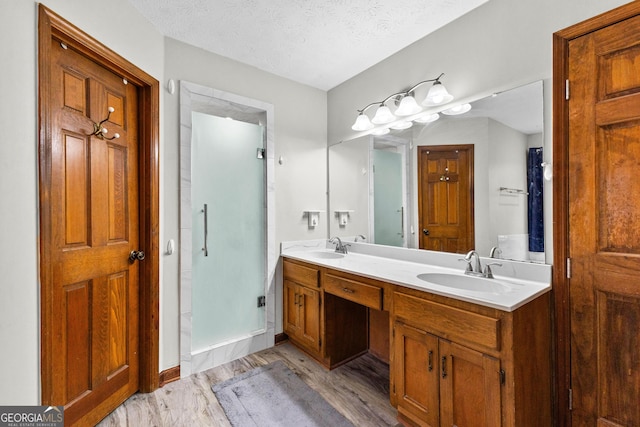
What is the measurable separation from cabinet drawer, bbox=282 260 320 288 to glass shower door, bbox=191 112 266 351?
0.21 m

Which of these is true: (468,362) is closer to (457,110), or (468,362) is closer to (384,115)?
(457,110)

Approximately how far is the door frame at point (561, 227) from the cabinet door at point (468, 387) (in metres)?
0.51

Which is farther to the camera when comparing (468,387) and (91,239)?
(91,239)

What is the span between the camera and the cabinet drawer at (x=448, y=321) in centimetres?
121

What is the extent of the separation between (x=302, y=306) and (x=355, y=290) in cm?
70

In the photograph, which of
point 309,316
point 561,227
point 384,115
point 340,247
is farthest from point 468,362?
point 384,115

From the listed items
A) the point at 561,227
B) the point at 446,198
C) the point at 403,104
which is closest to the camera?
the point at 561,227

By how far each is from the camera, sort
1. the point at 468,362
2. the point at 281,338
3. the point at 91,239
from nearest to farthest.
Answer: the point at 468,362 < the point at 91,239 < the point at 281,338

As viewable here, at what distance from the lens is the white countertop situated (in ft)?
4.25

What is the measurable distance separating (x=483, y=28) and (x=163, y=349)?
306 centimetres

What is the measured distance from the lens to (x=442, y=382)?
4.60 feet

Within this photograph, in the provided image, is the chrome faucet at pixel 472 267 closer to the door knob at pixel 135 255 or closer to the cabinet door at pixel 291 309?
the cabinet door at pixel 291 309

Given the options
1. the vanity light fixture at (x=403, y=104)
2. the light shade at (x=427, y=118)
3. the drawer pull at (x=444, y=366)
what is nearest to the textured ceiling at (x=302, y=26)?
the vanity light fixture at (x=403, y=104)

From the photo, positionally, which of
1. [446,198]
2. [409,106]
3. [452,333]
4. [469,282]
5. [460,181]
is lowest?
[452,333]
